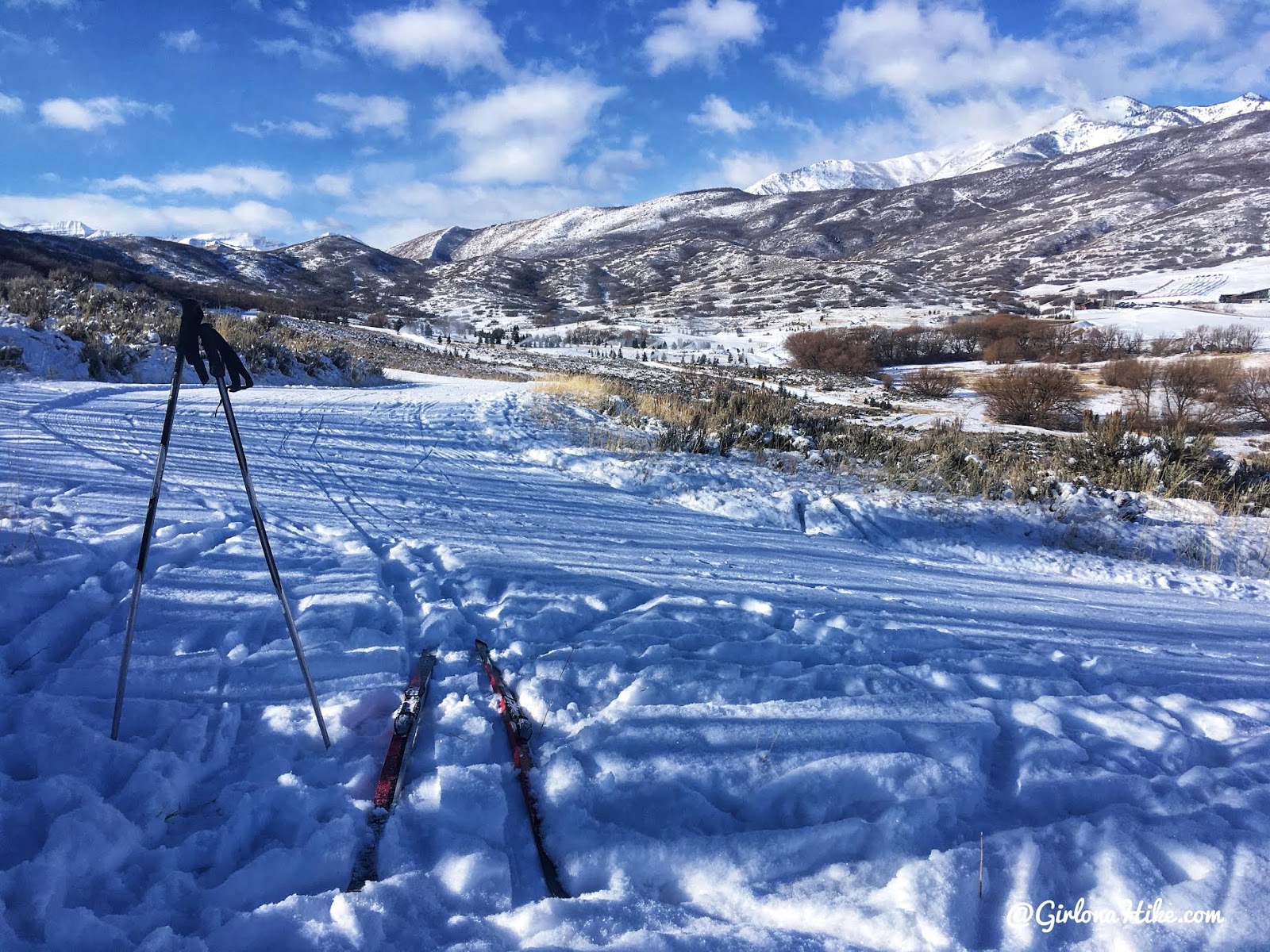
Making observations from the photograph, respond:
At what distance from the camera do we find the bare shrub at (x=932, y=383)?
23.4m

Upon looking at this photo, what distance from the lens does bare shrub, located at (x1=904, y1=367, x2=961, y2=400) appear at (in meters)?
23.4

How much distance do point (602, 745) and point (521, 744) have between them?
1.17ft

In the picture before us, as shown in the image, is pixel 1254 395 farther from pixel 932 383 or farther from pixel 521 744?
pixel 521 744

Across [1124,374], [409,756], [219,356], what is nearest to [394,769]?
[409,756]

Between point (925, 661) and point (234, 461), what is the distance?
267 inches

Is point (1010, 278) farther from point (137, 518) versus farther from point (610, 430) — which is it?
point (137, 518)

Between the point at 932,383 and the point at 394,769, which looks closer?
the point at 394,769

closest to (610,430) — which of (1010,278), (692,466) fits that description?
(692,466)

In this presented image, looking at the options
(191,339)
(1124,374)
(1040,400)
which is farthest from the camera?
(1124,374)

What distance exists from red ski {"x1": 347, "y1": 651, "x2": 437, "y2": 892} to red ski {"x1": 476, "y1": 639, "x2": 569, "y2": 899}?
0.33m

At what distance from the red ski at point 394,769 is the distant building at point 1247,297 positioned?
7366cm

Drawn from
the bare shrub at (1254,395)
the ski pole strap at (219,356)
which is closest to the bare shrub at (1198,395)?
the bare shrub at (1254,395)

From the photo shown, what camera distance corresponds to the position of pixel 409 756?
2.53m

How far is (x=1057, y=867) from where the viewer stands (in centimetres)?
221
